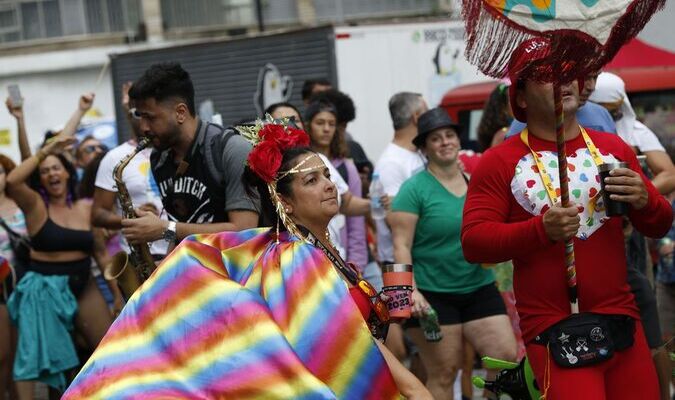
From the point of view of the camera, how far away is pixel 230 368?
4285 mm

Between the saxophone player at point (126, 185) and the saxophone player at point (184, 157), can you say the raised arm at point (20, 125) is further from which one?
the saxophone player at point (184, 157)

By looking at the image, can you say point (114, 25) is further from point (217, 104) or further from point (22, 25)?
point (217, 104)

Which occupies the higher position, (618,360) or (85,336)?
(618,360)

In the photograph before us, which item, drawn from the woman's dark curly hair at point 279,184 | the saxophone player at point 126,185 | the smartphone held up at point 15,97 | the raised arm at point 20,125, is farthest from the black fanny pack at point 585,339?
the smartphone held up at point 15,97

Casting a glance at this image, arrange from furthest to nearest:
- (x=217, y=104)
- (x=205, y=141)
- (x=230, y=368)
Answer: (x=217, y=104), (x=205, y=141), (x=230, y=368)

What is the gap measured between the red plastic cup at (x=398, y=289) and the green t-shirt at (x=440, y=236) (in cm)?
269

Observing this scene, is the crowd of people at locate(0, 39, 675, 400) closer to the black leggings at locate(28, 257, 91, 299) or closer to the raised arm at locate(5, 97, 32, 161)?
the black leggings at locate(28, 257, 91, 299)

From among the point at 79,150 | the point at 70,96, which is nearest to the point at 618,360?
the point at 79,150

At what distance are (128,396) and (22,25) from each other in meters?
29.7

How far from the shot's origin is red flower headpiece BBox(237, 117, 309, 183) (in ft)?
16.2

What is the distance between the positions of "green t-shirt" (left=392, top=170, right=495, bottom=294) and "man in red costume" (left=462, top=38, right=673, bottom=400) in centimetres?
230

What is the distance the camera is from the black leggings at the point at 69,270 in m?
9.17

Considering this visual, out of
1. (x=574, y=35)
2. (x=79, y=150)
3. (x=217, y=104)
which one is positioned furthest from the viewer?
(x=217, y=104)

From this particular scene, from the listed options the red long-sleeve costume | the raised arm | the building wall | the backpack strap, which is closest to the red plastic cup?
the red long-sleeve costume
